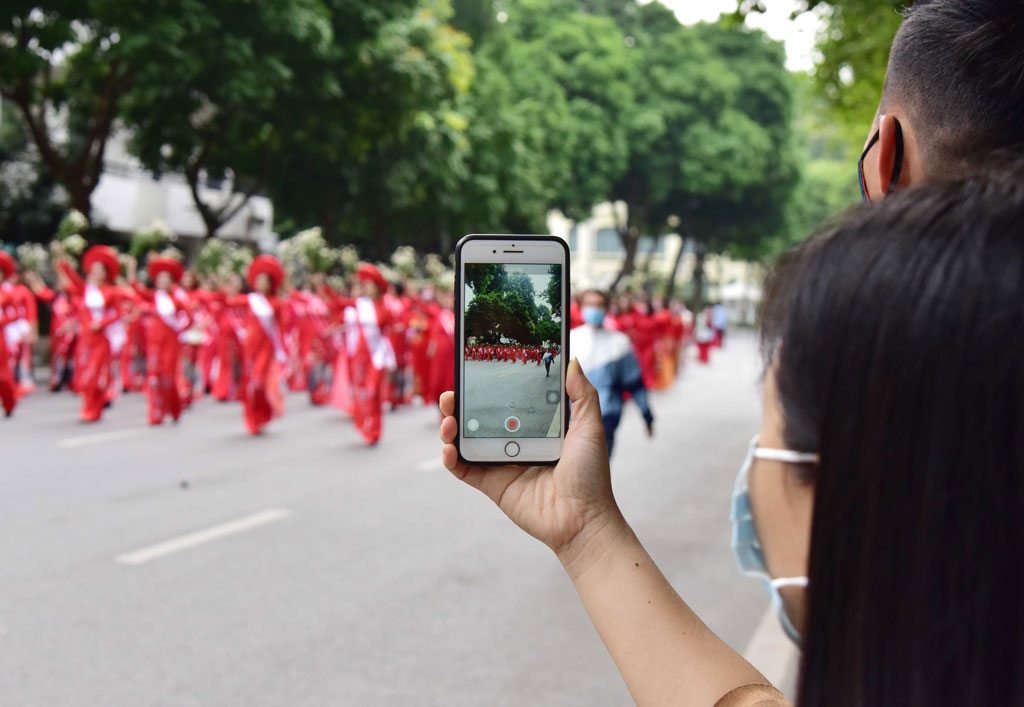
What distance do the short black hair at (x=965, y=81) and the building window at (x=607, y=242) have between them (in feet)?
278

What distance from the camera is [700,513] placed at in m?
9.12

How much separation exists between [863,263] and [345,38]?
2182cm

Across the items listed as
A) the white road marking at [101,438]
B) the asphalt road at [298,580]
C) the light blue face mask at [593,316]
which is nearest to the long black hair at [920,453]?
the asphalt road at [298,580]

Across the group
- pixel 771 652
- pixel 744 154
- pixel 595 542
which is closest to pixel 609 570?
pixel 595 542

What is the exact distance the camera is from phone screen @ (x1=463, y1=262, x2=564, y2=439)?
66.7 inches

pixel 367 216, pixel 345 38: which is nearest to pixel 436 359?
pixel 345 38

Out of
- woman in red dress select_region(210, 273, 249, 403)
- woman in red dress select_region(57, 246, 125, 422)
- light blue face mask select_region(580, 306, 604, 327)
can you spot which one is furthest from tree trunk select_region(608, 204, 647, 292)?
light blue face mask select_region(580, 306, 604, 327)

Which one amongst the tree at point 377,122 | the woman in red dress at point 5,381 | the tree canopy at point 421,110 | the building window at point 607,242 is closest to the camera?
the woman in red dress at point 5,381

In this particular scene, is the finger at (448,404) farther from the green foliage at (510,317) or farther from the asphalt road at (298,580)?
the asphalt road at (298,580)

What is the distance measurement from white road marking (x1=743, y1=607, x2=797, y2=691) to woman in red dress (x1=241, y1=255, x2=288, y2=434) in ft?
27.2

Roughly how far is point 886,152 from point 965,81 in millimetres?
→ 132

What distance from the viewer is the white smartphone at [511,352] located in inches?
66.3

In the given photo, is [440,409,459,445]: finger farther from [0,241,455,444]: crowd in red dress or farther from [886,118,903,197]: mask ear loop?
[0,241,455,444]: crowd in red dress

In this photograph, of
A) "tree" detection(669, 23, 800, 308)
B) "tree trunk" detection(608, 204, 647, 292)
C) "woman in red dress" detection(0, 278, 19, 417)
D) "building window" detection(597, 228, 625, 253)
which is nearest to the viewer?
"woman in red dress" detection(0, 278, 19, 417)
